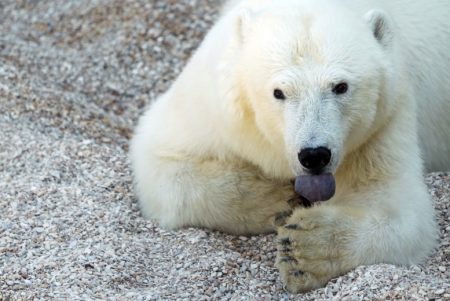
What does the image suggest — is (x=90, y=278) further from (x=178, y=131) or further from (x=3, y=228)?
(x=178, y=131)

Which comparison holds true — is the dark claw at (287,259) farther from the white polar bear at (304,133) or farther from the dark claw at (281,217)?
the dark claw at (281,217)

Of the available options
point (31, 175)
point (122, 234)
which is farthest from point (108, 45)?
point (122, 234)

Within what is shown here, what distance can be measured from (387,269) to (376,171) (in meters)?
0.46

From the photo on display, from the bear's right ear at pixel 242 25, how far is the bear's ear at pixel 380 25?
0.42m

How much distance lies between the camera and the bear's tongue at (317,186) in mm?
3482

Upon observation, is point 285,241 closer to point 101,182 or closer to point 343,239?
point 343,239

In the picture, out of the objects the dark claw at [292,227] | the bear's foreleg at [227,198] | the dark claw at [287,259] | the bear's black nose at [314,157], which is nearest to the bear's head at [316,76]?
the bear's black nose at [314,157]

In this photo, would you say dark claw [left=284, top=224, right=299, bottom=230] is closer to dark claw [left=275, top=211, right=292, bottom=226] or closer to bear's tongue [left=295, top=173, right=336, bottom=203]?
bear's tongue [left=295, top=173, right=336, bottom=203]

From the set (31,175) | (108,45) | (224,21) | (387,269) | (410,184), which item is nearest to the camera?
(387,269)

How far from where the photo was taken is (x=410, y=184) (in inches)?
151

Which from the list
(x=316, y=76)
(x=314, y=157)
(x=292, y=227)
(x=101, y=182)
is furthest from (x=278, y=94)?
(x=101, y=182)

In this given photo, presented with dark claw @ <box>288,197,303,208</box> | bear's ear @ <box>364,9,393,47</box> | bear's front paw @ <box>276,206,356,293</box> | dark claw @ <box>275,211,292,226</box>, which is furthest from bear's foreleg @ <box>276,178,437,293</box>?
bear's ear @ <box>364,9,393,47</box>

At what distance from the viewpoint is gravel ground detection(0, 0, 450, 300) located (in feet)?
11.6

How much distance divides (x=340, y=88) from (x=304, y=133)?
0.82 feet
